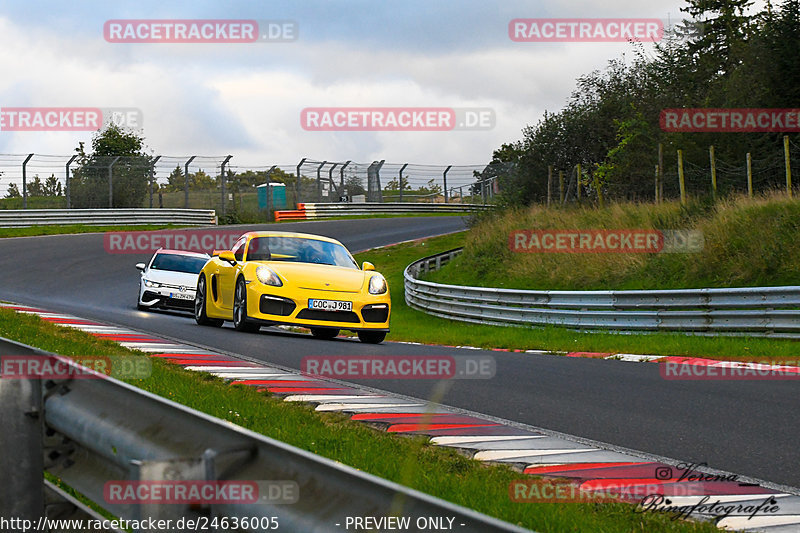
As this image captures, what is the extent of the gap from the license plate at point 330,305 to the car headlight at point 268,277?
1.63ft

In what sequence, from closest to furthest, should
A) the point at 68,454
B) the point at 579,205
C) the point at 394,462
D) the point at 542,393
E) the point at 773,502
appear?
the point at 68,454
the point at 773,502
the point at 394,462
the point at 542,393
the point at 579,205

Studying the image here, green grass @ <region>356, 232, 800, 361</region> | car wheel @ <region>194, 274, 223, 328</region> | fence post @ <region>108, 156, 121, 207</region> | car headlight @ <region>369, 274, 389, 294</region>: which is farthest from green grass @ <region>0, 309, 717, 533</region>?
fence post @ <region>108, 156, 121, 207</region>

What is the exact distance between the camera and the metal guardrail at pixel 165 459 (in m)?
1.98

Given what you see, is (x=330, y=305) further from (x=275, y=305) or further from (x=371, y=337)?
(x=371, y=337)

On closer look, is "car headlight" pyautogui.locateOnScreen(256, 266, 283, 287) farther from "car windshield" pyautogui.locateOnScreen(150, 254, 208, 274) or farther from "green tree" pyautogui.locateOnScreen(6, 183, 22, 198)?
"green tree" pyautogui.locateOnScreen(6, 183, 22, 198)

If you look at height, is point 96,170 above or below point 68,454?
above

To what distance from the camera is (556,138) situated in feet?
141

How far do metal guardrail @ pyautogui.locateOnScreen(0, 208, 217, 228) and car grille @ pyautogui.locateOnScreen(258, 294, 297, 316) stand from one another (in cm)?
2742

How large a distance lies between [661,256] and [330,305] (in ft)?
31.1

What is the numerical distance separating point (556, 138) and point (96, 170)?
1920 cm

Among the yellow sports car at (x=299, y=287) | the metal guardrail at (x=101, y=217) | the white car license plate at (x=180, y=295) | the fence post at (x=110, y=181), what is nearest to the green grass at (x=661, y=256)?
the yellow sports car at (x=299, y=287)

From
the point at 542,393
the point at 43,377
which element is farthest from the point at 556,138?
the point at 43,377

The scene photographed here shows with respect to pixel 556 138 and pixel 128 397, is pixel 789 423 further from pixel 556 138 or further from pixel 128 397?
pixel 556 138

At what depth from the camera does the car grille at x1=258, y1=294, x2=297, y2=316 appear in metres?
13.1
